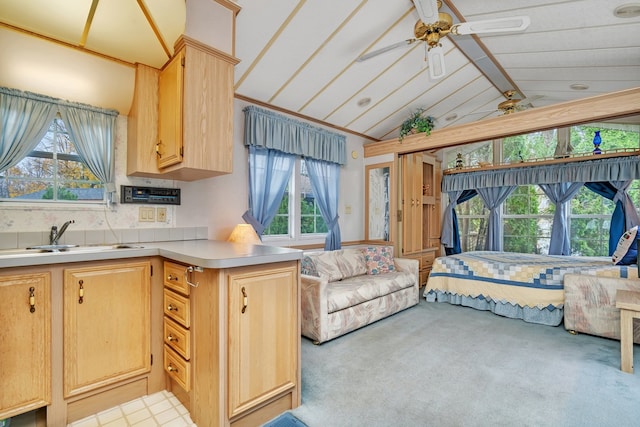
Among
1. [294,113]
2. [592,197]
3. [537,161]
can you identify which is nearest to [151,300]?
[294,113]

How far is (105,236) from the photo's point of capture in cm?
234

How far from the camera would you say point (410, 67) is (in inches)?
138

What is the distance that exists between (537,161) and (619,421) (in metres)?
4.18

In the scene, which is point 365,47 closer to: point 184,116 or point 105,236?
point 184,116

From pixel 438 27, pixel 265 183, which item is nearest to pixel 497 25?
pixel 438 27

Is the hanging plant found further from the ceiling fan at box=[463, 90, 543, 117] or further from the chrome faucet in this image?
the chrome faucet

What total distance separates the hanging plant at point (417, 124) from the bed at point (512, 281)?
181 centimetres

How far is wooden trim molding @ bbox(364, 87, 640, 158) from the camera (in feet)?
9.52

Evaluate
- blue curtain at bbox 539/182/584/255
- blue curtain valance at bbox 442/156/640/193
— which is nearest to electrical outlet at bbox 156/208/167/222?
blue curtain valance at bbox 442/156/640/193

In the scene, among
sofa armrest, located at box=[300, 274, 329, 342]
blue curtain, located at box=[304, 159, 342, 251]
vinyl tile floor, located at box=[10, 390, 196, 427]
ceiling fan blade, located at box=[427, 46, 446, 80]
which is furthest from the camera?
blue curtain, located at box=[304, 159, 342, 251]

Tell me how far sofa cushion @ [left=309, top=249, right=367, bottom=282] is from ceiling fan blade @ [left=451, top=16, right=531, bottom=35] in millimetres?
2480

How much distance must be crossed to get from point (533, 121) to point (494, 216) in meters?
2.69

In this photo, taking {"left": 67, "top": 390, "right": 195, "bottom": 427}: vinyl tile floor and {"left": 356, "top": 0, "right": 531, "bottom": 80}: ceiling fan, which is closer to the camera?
{"left": 67, "top": 390, "right": 195, "bottom": 427}: vinyl tile floor

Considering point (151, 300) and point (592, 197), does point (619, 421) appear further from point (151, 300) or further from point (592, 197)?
point (592, 197)
